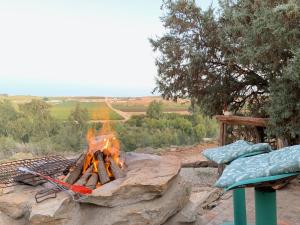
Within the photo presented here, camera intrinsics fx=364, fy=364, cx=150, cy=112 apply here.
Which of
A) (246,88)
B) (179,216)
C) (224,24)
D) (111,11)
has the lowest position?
(179,216)

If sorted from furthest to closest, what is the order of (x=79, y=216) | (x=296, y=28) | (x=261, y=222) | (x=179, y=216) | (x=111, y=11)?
1. (x=111, y=11)
2. (x=296, y=28)
3. (x=179, y=216)
4. (x=79, y=216)
5. (x=261, y=222)

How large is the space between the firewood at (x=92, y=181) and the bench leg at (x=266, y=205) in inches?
84.8

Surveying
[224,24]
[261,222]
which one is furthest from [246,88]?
[261,222]

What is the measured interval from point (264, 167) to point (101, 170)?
8.21 feet

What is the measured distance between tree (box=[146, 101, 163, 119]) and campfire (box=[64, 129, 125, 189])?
7.78m

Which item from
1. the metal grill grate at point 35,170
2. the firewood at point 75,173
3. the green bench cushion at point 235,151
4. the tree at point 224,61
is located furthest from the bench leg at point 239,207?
the tree at point 224,61

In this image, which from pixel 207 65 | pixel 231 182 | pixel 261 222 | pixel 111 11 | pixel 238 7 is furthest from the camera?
pixel 111 11

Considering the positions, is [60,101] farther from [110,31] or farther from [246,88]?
[246,88]

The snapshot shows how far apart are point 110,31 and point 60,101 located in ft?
14.0

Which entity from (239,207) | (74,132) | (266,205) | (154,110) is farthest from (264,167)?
(154,110)

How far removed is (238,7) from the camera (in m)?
7.00

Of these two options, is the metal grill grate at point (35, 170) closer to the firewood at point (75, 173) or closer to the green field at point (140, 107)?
the firewood at point (75, 173)

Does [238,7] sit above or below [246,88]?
above

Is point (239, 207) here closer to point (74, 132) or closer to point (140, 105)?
point (74, 132)
